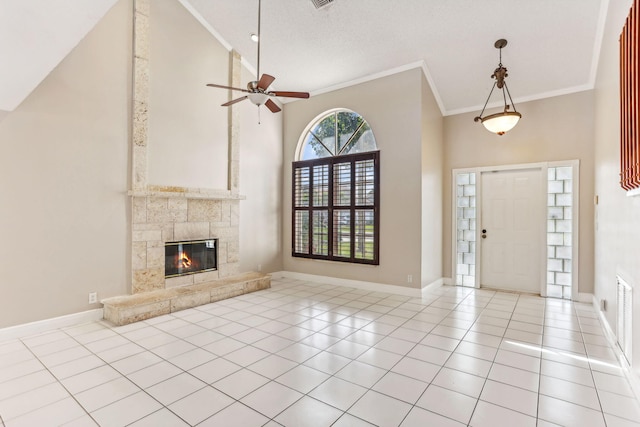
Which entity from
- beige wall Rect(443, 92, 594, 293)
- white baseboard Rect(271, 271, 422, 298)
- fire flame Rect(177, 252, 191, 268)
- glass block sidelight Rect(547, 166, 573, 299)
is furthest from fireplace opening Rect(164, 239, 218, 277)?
glass block sidelight Rect(547, 166, 573, 299)

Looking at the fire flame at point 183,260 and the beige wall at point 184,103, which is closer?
the beige wall at point 184,103

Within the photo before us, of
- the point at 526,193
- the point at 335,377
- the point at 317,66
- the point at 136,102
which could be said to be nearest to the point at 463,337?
the point at 335,377

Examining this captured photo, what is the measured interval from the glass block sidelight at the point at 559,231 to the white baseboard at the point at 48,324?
264 inches

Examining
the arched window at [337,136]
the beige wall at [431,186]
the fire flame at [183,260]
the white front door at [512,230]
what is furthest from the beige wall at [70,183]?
the white front door at [512,230]

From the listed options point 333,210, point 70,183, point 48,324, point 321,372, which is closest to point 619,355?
point 321,372

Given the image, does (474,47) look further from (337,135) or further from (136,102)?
(136,102)

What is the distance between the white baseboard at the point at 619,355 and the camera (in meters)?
2.37

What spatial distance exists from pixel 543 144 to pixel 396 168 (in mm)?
2425

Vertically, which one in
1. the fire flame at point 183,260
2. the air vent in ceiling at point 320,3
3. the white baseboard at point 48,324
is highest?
the air vent in ceiling at point 320,3

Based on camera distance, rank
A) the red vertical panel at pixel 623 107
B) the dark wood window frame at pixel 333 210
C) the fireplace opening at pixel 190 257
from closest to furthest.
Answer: the red vertical panel at pixel 623 107 → the fireplace opening at pixel 190 257 → the dark wood window frame at pixel 333 210

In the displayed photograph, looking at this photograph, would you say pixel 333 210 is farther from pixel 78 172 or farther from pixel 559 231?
pixel 78 172

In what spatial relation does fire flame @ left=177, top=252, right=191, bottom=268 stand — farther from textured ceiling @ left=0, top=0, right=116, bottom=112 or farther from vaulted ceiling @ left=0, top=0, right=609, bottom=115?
textured ceiling @ left=0, top=0, right=116, bottom=112

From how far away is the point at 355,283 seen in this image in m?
5.75

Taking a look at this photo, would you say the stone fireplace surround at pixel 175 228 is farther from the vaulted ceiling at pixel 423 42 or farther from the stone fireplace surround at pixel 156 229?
the vaulted ceiling at pixel 423 42
